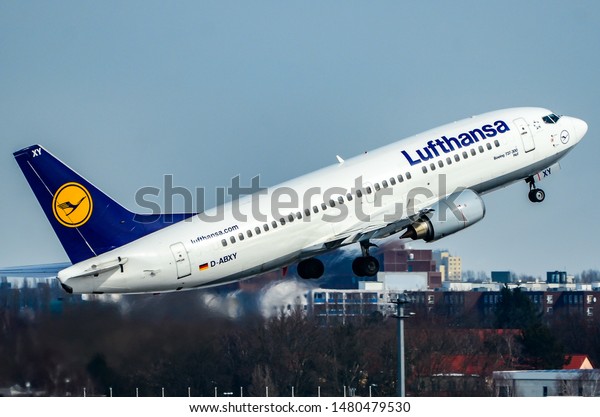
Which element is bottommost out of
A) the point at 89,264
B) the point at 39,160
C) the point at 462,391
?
the point at 462,391

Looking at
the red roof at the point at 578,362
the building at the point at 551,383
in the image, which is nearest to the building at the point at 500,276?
the red roof at the point at 578,362

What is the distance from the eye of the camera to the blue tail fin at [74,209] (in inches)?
2773

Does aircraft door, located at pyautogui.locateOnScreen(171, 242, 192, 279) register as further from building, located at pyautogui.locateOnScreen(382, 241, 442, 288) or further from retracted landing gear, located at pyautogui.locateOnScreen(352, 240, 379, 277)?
building, located at pyautogui.locateOnScreen(382, 241, 442, 288)

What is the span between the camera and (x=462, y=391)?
93.6 meters

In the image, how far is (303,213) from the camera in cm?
7331

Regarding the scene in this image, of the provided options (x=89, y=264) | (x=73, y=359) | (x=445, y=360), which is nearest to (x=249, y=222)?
(x=89, y=264)

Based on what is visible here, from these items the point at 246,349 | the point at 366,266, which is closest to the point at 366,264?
the point at 366,266

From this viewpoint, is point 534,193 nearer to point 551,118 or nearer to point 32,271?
point 551,118

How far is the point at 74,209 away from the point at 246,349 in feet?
66.3

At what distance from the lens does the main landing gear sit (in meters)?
83.4

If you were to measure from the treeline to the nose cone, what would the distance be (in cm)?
1647

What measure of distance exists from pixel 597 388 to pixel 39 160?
3775cm

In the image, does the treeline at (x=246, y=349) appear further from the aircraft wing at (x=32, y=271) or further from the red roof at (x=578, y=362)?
the aircraft wing at (x=32, y=271)
